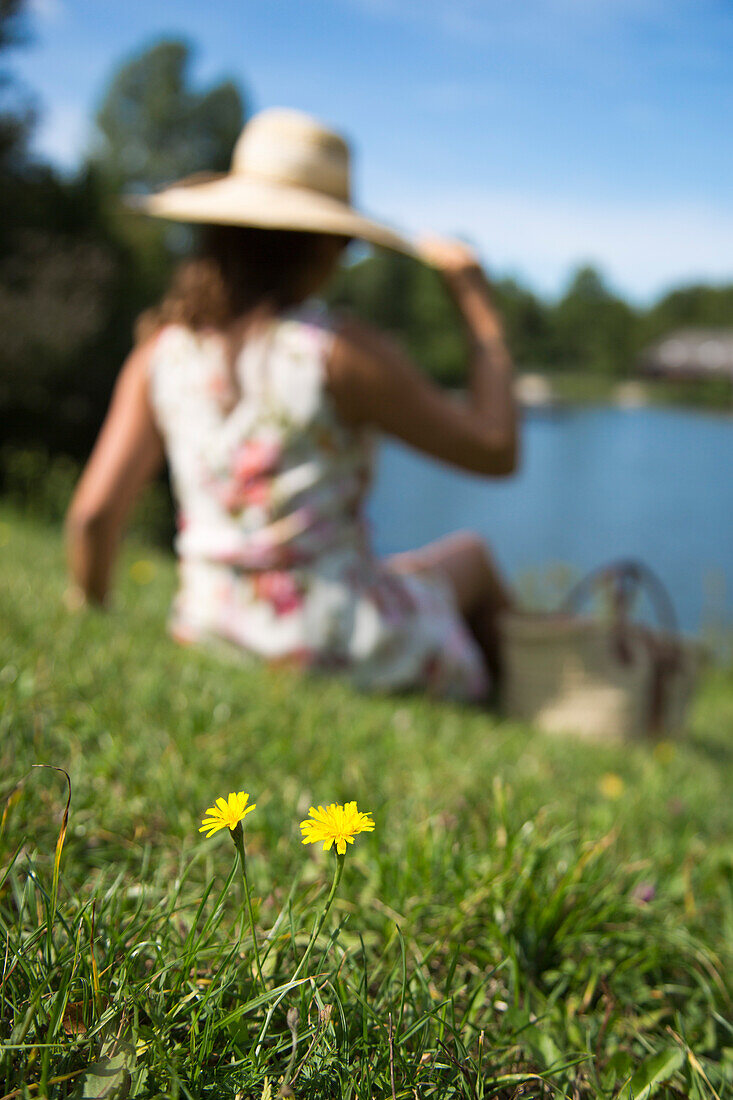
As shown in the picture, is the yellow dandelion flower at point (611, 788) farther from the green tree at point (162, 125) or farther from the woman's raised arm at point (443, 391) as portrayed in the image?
the green tree at point (162, 125)

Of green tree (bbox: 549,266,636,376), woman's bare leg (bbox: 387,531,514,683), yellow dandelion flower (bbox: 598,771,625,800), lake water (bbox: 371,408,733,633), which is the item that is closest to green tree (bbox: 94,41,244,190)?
lake water (bbox: 371,408,733,633)

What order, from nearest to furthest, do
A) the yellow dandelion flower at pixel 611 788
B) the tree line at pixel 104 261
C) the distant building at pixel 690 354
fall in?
1. the yellow dandelion flower at pixel 611 788
2. the tree line at pixel 104 261
3. the distant building at pixel 690 354

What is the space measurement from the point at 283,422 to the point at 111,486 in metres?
0.64

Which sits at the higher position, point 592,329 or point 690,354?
point 592,329

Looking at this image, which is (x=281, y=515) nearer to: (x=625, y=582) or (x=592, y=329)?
(x=625, y=582)

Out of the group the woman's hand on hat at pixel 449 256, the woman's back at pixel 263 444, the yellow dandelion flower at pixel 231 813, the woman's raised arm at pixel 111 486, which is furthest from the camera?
the woman's hand on hat at pixel 449 256

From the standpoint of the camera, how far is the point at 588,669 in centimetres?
316

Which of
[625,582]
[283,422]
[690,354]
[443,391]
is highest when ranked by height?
[443,391]

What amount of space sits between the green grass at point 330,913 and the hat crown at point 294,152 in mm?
1561

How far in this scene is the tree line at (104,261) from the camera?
484 inches

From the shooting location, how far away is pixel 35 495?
7867 millimetres

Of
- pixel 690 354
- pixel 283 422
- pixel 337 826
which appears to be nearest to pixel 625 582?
pixel 283 422

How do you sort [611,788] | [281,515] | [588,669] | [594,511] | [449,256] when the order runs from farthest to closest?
[594,511], [588,669], [449,256], [281,515], [611,788]

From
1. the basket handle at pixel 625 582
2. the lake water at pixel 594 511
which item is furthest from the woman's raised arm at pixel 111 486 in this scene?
the lake water at pixel 594 511
